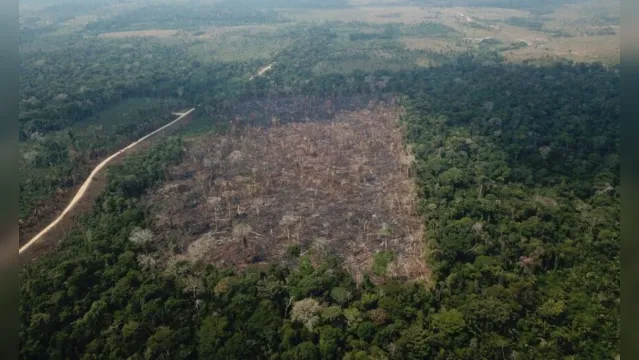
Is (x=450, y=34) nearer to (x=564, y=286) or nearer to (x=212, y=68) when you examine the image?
(x=212, y=68)

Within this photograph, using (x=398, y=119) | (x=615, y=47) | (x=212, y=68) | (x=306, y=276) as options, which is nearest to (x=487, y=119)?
(x=398, y=119)

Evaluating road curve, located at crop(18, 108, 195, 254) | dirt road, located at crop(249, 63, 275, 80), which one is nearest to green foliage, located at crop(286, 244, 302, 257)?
road curve, located at crop(18, 108, 195, 254)

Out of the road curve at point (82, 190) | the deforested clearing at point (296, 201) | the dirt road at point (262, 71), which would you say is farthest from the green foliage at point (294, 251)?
the dirt road at point (262, 71)

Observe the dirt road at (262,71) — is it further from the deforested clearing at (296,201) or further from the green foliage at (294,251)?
the green foliage at (294,251)

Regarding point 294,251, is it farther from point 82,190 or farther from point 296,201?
point 82,190

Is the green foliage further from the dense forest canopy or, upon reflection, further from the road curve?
the road curve

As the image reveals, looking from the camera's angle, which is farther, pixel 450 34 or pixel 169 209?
pixel 450 34
